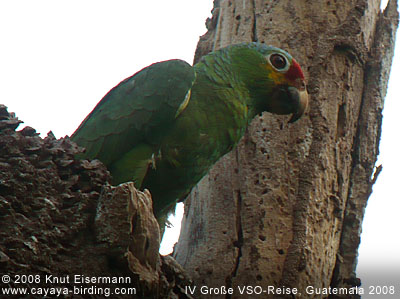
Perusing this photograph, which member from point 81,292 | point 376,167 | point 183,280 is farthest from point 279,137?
point 81,292

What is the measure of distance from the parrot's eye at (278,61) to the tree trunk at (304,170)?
0.15 m

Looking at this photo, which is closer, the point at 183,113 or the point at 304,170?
the point at 304,170

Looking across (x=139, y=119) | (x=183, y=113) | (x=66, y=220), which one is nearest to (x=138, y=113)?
(x=139, y=119)

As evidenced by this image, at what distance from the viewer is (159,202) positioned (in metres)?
3.79

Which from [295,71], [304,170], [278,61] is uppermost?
[278,61]

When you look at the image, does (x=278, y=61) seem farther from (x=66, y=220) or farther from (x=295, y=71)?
(x=66, y=220)

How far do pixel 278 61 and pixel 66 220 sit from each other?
2063 mm

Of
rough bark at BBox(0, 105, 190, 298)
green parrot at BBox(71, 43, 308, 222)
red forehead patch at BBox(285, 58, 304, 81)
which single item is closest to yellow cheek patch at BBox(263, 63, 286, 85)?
green parrot at BBox(71, 43, 308, 222)

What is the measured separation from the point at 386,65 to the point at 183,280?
7.39ft

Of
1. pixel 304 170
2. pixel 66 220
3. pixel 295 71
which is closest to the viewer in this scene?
pixel 66 220

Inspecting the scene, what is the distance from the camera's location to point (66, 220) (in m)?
2.43

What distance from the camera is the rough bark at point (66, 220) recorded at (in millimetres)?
2289

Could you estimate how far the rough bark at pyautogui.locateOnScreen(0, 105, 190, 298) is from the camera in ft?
7.51

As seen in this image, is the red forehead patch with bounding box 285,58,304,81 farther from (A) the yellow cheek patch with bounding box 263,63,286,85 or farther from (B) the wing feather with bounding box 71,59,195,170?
(B) the wing feather with bounding box 71,59,195,170
